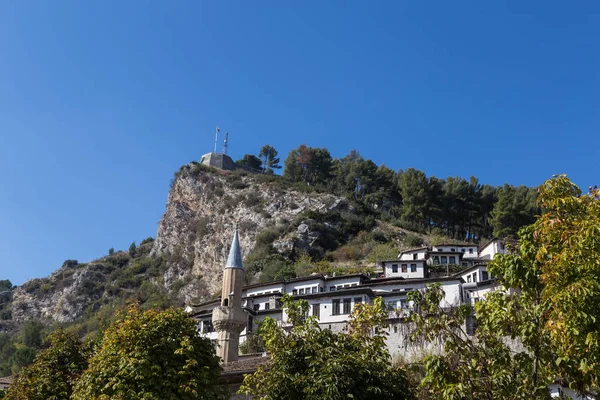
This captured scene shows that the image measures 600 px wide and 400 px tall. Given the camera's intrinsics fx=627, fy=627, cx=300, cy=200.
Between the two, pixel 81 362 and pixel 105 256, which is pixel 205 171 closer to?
pixel 105 256

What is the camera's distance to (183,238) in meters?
106

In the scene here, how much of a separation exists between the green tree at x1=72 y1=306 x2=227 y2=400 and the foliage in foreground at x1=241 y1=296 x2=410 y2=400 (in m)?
4.58

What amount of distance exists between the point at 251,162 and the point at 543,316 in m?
116

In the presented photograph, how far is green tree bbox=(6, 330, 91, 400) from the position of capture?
2361 centimetres

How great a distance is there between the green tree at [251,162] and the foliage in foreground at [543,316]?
113m

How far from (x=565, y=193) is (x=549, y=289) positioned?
2.30 m

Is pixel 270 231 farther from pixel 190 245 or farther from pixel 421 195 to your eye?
pixel 421 195

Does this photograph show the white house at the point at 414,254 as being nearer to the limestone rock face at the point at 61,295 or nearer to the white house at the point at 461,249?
the white house at the point at 461,249

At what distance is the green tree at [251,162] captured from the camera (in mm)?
127250

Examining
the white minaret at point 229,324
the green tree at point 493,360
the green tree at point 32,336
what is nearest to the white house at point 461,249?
the white minaret at point 229,324

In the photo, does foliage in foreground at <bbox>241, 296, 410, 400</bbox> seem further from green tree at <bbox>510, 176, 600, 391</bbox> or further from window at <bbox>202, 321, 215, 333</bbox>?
window at <bbox>202, 321, 215, 333</bbox>

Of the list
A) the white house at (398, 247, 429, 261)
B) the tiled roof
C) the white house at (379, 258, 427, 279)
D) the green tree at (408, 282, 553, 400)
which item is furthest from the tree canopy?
the green tree at (408, 282, 553, 400)

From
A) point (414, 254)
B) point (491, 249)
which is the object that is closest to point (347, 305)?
point (414, 254)

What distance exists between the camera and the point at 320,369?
612 inches
